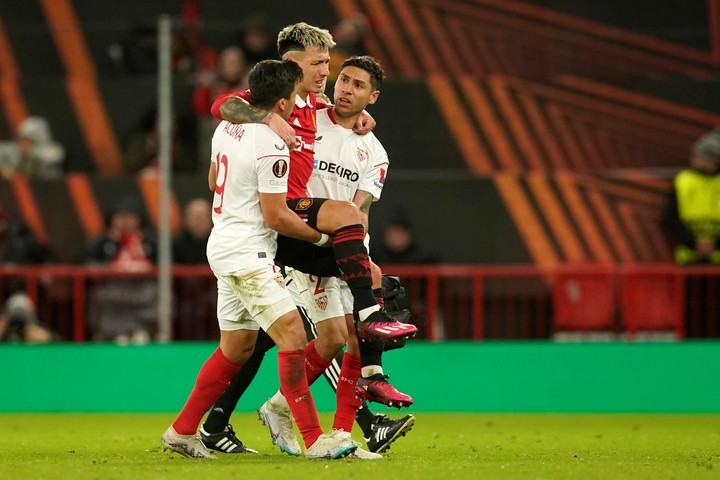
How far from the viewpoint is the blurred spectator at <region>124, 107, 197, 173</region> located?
14.9m

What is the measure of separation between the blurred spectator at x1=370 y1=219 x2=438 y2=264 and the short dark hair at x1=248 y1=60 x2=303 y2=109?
6069 millimetres

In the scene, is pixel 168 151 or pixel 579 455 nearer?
pixel 579 455

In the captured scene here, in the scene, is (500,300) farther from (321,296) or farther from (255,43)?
(321,296)

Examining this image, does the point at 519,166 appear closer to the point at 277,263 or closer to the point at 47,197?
the point at 47,197

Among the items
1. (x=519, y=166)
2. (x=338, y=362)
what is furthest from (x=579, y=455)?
(x=519, y=166)

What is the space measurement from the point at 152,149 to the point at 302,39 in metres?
7.40

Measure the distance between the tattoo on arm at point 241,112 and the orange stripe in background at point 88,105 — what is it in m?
8.09

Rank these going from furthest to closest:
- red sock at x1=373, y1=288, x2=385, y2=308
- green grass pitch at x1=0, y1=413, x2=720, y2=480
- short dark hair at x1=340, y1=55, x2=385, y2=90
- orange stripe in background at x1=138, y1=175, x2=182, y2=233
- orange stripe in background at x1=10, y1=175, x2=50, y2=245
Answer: orange stripe in background at x1=10, y1=175, x2=50, y2=245
orange stripe in background at x1=138, y1=175, x2=182, y2=233
short dark hair at x1=340, y1=55, x2=385, y2=90
red sock at x1=373, y1=288, x2=385, y2=308
green grass pitch at x1=0, y1=413, x2=720, y2=480

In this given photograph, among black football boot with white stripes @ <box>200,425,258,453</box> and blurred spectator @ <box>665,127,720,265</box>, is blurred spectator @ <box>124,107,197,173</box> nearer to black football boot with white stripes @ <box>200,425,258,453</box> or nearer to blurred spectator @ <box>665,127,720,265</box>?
blurred spectator @ <box>665,127,720,265</box>

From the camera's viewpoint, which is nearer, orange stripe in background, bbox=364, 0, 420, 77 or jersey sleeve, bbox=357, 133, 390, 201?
jersey sleeve, bbox=357, 133, 390, 201

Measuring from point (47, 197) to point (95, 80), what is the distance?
1556 millimetres

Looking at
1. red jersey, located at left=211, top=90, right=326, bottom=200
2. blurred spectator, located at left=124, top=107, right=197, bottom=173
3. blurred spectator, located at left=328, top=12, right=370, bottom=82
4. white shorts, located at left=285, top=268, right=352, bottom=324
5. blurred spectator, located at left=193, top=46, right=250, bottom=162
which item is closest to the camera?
red jersey, located at left=211, top=90, right=326, bottom=200

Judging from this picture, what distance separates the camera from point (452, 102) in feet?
48.8

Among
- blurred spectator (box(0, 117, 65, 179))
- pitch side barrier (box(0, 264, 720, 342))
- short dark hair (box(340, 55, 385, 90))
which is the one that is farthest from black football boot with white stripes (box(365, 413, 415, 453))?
blurred spectator (box(0, 117, 65, 179))
